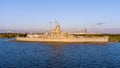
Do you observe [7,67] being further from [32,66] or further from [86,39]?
[86,39]

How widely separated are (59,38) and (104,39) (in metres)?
22.4

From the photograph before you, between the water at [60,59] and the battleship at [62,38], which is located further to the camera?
the battleship at [62,38]

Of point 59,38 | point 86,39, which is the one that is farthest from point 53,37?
point 86,39

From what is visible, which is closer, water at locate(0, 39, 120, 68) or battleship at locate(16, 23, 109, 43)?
water at locate(0, 39, 120, 68)

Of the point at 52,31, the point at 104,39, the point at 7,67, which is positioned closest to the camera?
the point at 7,67

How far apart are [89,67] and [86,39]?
81.5 m

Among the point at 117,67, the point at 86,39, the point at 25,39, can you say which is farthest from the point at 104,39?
the point at 117,67

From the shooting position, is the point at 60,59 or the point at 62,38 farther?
the point at 62,38

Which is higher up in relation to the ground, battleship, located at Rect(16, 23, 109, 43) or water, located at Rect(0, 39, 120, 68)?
battleship, located at Rect(16, 23, 109, 43)

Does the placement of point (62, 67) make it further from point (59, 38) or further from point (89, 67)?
point (59, 38)

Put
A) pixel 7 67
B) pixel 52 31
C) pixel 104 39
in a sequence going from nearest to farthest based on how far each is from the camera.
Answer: pixel 7 67
pixel 104 39
pixel 52 31

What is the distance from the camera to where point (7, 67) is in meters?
30.8

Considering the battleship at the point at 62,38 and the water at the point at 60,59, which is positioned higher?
the battleship at the point at 62,38

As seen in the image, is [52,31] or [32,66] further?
[52,31]
